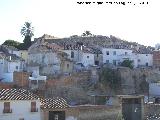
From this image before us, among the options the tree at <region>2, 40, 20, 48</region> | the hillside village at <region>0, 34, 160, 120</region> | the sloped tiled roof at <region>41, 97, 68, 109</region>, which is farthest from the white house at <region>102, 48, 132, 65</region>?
the sloped tiled roof at <region>41, 97, 68, 109</region>

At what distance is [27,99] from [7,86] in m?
11.3

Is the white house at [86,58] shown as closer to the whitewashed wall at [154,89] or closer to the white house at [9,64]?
the white house at [9,64]

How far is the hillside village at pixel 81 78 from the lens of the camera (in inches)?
1538

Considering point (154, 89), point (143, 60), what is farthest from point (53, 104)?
point (143, 60)

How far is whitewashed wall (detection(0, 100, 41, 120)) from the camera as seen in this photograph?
36250 mm

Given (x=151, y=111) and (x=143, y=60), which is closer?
(x=151, y=111)

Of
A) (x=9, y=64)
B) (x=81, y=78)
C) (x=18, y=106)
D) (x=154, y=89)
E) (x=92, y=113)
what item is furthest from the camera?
(x=154, y=89)

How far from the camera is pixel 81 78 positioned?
177ft

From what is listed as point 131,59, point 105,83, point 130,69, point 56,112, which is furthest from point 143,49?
point 56,112

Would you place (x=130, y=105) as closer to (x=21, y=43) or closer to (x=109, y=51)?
(x=109, y=51)

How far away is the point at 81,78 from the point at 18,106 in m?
18.2

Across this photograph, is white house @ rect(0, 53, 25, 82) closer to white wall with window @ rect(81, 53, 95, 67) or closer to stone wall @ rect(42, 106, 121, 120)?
white wall with window @ rect(81, 53, 95, 67)

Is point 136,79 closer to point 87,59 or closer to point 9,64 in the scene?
point 87,59

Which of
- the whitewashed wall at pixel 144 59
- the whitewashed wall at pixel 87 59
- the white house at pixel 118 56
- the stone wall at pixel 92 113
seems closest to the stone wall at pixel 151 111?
the stone wall at pixel 92 113
